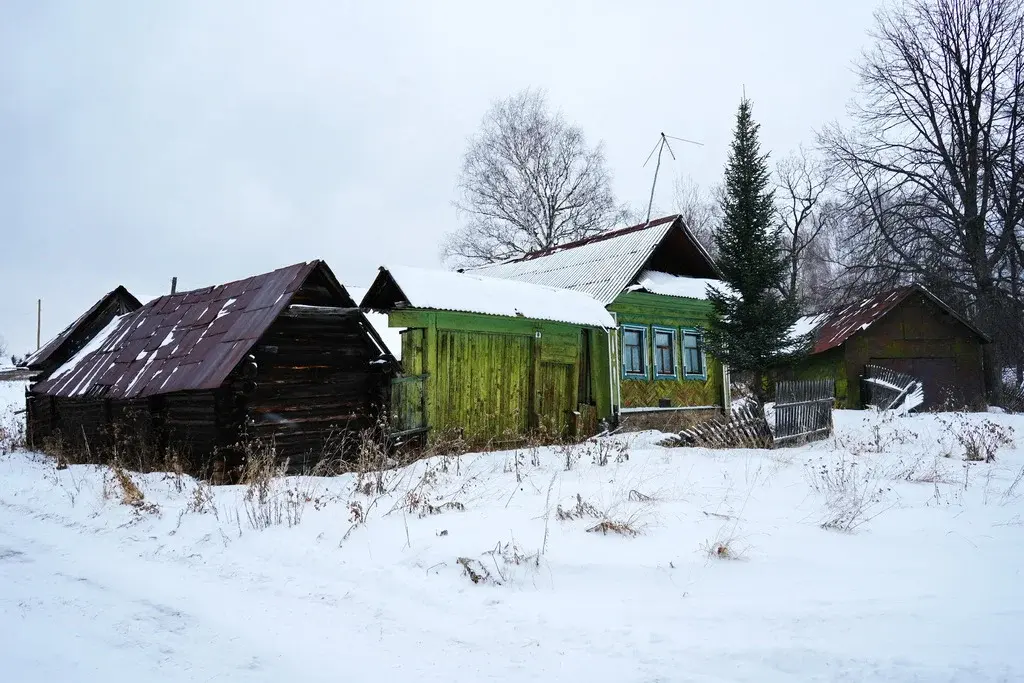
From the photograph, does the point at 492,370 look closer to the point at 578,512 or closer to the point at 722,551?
the point at 578,512

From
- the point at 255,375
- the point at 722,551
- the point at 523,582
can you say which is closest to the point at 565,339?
the point at 255,375

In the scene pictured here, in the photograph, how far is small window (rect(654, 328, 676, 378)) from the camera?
56.2ft

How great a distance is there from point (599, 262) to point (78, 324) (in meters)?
13.1

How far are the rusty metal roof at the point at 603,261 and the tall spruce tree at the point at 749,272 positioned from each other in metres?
2.17

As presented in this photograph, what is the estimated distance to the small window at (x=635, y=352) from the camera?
16375 mm

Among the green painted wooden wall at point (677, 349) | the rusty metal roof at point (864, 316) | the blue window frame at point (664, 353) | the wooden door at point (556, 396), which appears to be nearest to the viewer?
the wooden door at point (556, 396)

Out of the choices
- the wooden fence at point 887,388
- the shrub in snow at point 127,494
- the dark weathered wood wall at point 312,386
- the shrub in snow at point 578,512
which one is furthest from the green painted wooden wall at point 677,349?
the shrub in snow at point 127,494

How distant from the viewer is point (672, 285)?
17.3 meters

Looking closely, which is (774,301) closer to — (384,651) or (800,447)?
(800,447)

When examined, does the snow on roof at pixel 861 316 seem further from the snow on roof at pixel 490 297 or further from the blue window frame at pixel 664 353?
the snow on roof at pixel 490 297

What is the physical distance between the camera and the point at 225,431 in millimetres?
8531

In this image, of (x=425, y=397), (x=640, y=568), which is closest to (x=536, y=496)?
(x=640, y=568)

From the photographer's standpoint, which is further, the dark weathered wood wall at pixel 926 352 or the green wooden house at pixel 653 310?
the dark weathered wood wall at pixel 926 352

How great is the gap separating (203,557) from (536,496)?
3.12 metres
